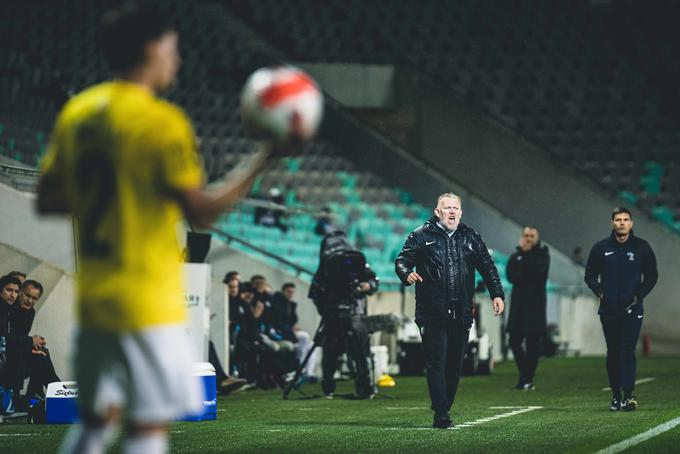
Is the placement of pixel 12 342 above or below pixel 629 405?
above

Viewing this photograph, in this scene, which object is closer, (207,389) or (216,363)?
(207,389)

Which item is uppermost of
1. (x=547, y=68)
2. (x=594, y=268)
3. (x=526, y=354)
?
(x=547, y=68)

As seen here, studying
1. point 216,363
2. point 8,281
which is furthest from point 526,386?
point 8,281

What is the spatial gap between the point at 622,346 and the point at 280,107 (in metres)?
8.08

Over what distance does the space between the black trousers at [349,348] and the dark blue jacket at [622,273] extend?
3.11 metres

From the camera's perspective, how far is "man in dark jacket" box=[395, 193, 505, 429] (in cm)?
1002

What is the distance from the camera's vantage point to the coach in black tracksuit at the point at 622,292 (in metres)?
11.8

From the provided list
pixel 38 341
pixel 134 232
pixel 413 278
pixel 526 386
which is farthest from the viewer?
pixel 526 386

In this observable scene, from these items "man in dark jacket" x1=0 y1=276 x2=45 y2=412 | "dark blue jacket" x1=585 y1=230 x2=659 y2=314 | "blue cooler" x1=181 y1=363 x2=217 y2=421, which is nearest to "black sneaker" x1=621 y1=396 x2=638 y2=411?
"dark blue jacket" x1=585 y1=230 x2=659 y2=314

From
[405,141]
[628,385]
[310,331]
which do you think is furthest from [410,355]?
[405,141]

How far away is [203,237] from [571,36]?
58.5 ft

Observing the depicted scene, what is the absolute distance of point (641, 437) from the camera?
30.5ft

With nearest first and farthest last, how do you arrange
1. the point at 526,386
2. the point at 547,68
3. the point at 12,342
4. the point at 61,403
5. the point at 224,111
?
1. the point at 61,403
2. the point at 12,342
3. the point at 526,386
4. the point at 547,68
5. the point at 224,111

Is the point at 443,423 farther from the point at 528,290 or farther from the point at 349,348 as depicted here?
the point at 528,290
